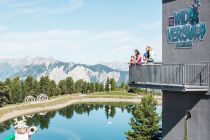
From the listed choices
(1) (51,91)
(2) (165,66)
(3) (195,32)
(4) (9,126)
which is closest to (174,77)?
(2) (165,66)

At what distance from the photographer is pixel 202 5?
16.3 m

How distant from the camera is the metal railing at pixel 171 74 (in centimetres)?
1596

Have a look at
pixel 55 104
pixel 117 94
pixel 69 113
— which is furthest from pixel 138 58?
pixel 117 94

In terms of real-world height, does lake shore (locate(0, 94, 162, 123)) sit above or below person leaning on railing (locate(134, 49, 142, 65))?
below

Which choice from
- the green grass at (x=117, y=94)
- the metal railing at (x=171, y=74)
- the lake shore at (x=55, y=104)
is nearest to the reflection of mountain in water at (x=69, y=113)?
the lake shore at (x=55, y=104)

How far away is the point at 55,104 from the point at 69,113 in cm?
596

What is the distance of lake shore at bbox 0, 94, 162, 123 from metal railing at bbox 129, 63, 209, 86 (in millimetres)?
54910

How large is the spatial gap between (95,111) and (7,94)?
21.8 meters

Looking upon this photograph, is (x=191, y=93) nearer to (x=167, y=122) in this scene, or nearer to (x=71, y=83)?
(x=167, y=122)

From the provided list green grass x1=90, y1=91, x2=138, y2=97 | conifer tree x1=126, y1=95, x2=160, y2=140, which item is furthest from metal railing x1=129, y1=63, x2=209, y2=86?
green grass x1=90, y1=91, x2=138, y2=97

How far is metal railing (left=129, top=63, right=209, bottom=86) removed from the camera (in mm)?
15961

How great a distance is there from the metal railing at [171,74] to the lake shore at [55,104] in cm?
5491

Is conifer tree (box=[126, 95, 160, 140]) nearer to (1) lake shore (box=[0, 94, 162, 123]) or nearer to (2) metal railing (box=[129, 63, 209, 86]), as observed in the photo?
(2) metal railing (box=[129, 63, 209, 86])

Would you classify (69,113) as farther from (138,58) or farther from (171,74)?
(171,74)
